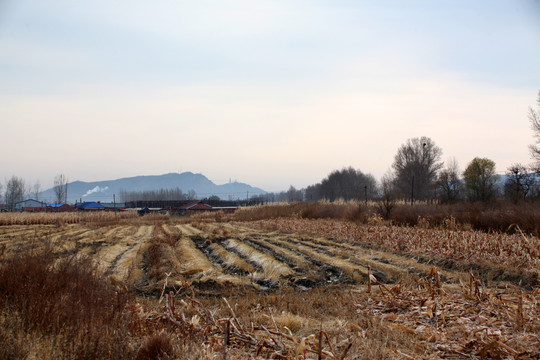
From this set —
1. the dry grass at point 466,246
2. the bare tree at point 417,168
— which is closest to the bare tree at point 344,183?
the bare tree at point 417,168

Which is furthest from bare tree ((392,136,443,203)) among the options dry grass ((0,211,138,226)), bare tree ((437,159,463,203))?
dry grass ((0,211,138,226))

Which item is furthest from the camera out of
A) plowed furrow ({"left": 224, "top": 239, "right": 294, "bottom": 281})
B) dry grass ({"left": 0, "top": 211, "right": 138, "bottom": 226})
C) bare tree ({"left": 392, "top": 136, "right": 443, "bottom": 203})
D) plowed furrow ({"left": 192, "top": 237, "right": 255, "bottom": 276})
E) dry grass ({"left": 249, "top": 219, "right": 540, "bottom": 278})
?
bare tree ({"left": 392, "top": 136, "right": 443, "bottom": 203})

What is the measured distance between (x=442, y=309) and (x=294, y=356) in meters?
2.72

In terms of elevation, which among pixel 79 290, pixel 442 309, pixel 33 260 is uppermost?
pixel 33 260

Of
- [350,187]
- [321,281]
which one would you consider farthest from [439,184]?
[321,281]

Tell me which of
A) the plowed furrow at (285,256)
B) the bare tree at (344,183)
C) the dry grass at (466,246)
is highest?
the bare tree at (344,183)

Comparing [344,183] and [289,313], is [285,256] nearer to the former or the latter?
[289,313]

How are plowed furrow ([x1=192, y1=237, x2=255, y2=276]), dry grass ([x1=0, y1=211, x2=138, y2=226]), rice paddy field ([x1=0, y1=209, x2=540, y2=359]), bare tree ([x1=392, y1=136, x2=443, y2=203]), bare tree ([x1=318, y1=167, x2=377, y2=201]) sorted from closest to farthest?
rice paddy field ([x1=0, y1=209, x2=540, y2=359]) < plowed furrow ([x1=192, y1=237, x2=255, y2=276]) < dry grass ([x1=0, y1=211, x2=138, y2=226]) < bare tree ([x1=392, y1=136, x2=443, y2=203]) < bare tree ([x1=318, y1=167, x2=377, y2=201])

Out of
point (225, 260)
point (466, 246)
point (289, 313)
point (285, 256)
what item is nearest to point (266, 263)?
point (285, 256)

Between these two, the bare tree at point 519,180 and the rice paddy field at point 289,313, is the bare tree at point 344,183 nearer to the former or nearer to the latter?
the bare tree at point 519,180

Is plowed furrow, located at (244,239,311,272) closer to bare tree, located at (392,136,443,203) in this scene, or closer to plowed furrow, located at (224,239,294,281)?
plowed furrow, located at (224,239,294,281)

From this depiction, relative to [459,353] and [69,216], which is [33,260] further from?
[69,216]

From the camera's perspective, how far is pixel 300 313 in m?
6.63

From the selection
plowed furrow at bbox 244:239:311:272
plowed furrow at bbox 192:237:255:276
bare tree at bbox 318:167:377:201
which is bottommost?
plowed furrow at bbox 192:237:255:276
